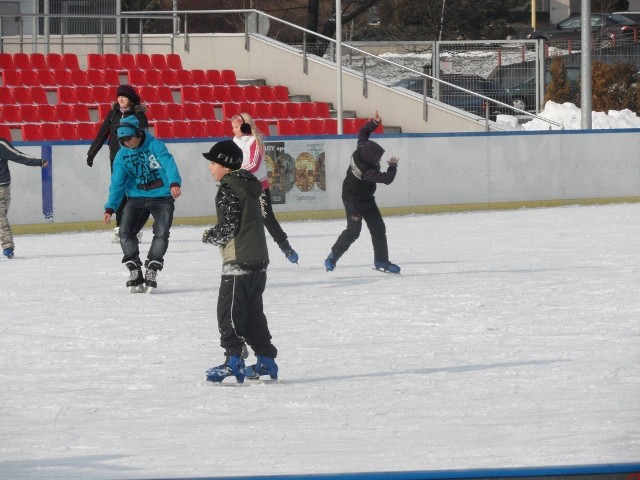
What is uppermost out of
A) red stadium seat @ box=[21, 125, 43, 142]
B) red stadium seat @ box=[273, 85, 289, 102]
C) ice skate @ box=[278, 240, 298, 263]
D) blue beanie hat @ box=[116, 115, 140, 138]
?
red stadium seat @ box=[273, 85, 289, 102]

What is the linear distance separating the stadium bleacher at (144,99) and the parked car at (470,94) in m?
2.23

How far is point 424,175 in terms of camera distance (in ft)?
67.0

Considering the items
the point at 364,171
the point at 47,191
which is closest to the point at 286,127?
the point at 47,191

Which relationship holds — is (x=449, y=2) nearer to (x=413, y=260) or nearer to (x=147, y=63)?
(x=147, y=63)

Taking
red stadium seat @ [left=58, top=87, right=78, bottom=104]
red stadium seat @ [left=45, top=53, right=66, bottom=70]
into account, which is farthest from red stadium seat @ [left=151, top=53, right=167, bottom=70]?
red stadium seat @ [left=58, top=87, right=78, bottom=104]

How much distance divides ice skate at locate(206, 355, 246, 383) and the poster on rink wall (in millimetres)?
12404

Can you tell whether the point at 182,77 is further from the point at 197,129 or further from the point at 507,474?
the point at 507,474

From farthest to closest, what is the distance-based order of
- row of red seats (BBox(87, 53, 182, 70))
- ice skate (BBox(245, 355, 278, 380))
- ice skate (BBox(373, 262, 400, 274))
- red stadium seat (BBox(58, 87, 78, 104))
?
row of red seats (BBox(87, 53, 182, 70)), red stadium seat (BBox(58, 87, 78, 104)), ice skate (BBox(373, 262, 400, 274)), ice skate (BBox(245, 355, 278, 380))

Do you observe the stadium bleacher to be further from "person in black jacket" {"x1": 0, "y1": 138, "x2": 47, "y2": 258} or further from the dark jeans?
the dark jeans

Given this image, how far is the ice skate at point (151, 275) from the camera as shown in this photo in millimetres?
11203

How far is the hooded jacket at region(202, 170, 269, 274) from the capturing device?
7.10m

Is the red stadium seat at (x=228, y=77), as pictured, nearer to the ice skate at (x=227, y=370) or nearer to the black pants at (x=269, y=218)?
the black pants at (x=269, y=218)

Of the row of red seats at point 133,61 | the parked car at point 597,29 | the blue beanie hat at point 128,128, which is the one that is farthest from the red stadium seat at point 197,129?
the parked car at point 597,29

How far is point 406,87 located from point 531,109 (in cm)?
347
